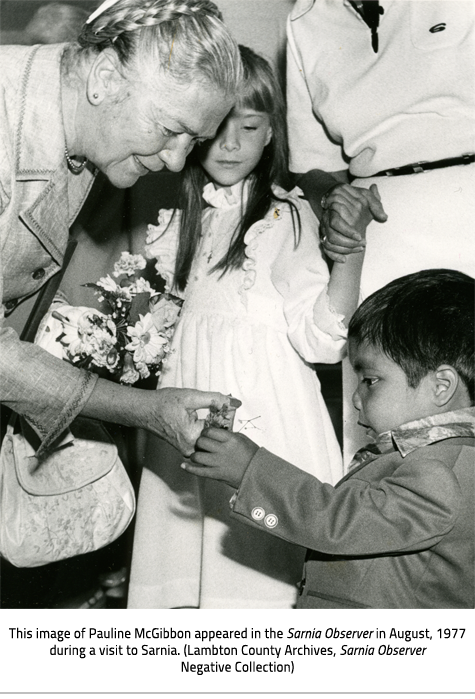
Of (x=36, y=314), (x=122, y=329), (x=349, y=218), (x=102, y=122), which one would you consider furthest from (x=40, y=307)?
(x=349, y=218)

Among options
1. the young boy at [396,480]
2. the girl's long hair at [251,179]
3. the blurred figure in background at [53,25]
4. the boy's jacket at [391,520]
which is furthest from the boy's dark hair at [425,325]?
the blurred figure in background at [53,25]

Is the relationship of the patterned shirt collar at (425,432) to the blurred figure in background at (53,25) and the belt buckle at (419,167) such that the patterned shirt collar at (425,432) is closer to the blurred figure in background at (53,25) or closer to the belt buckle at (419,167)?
the belt buckle at (419,167)

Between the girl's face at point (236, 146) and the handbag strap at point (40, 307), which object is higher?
the girl's face at point (236, 146)

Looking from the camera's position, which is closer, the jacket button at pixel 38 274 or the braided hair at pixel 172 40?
the braided hair at pixel 172 40

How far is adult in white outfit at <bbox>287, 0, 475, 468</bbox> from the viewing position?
1.72 metres

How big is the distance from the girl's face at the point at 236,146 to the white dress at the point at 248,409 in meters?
0.14

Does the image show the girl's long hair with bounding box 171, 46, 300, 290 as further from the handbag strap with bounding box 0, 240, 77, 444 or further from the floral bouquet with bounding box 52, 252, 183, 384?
the handbag strap with bounding box 0, 240, 77, 444

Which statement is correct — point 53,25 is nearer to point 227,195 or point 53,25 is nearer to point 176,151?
point 227,195

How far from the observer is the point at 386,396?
1.45 m

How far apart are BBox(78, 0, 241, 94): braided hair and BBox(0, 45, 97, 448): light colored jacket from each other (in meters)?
0.14

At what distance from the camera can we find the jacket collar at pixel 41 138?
1.52 meters

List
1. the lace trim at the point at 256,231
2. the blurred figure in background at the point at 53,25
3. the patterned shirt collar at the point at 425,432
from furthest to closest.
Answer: the blurred figure in background at the point at 53,25 < the lace trim at the point at 256,231 < the patterned shirt collar at the point at 425,432

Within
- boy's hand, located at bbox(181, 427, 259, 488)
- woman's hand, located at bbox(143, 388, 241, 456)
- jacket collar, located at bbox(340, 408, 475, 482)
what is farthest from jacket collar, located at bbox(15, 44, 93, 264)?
jacket collar, located at bbox(340, 408, 475, 482)

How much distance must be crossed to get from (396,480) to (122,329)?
2.41 feet
